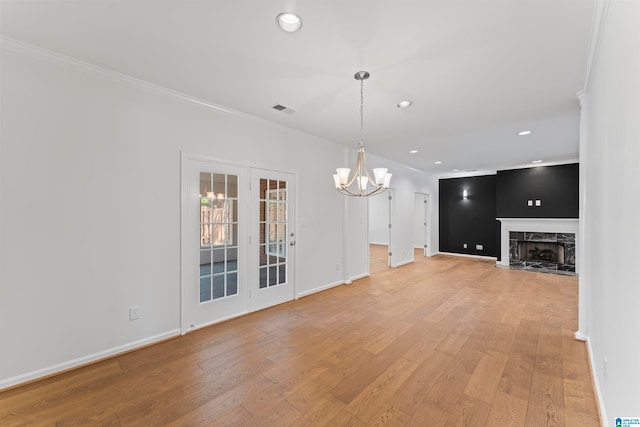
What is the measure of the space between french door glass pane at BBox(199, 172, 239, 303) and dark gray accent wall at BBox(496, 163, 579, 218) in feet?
23.9

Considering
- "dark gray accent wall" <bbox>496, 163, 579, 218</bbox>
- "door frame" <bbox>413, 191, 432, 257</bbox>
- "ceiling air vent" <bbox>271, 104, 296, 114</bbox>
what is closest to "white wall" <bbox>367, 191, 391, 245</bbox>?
"door frame" <bbox>413, 191, 432, 257</bbox>

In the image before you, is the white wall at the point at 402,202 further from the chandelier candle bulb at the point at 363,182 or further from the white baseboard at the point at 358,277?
the chandelier candle bulb at the point at 363,182

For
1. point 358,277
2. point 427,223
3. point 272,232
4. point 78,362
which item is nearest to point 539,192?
point 427,223

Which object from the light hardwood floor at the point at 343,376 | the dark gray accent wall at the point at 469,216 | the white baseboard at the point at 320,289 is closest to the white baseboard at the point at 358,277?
the white baseboard at the point at 320,289

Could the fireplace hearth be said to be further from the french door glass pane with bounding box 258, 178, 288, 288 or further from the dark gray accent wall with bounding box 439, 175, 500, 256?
the french door glass pane with bounding box 258, 178, 288, 288

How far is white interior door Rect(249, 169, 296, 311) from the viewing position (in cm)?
385

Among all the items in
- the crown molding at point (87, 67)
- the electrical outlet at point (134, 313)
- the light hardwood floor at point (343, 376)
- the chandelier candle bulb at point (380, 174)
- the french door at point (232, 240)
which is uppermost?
the crown molding at point (87, 67)

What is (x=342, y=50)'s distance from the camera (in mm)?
2227

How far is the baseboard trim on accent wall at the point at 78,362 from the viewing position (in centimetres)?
216

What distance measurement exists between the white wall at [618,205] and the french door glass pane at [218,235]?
3.53 meters

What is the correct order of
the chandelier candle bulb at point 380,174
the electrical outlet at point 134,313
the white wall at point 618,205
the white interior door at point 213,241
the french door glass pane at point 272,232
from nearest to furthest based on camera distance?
the white wall at point 618,205, the electrical outlet at point 134,313, the chandelier candle bulb at point 380,174, the white interior door at point 213,241, the french door glass pane at point 272,232

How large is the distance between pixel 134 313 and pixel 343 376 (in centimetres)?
222

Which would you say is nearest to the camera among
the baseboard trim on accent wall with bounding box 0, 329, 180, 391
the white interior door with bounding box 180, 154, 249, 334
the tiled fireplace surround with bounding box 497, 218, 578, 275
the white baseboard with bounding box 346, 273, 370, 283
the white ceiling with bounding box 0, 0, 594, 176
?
the white ceiling with bounding box 0, 0, 594, 176

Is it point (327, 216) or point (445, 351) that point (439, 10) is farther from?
point (327, 216)
